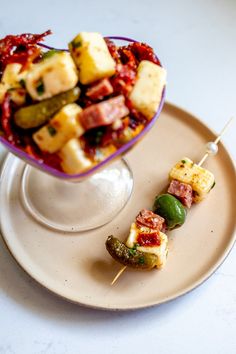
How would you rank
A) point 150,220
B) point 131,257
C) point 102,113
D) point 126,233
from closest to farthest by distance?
point 102,113 < point 131,257 < point 150,220 < point 126,233

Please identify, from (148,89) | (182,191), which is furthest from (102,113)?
(182,191)

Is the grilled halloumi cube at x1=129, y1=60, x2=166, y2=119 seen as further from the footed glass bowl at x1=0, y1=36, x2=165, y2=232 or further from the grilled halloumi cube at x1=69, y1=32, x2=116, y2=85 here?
the footed glass bowl at x1=0, y1=36, x2=165, y2=232

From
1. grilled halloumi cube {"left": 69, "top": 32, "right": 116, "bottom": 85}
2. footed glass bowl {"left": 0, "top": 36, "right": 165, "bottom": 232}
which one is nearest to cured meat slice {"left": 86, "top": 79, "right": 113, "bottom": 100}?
grilled halloumi cube {"left": 69, "top": 32, "right": 116, "bottom": 85}

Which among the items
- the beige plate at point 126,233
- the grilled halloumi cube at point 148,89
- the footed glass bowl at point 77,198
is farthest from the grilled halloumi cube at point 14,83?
the beige plate at point 126,233

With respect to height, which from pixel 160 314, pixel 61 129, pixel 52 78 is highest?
pixel 52 78

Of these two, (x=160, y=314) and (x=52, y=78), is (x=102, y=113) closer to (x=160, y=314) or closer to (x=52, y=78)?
(x=52, y=78)

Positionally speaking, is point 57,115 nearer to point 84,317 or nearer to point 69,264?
point 69,264

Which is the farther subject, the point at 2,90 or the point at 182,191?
the point at 182,191
